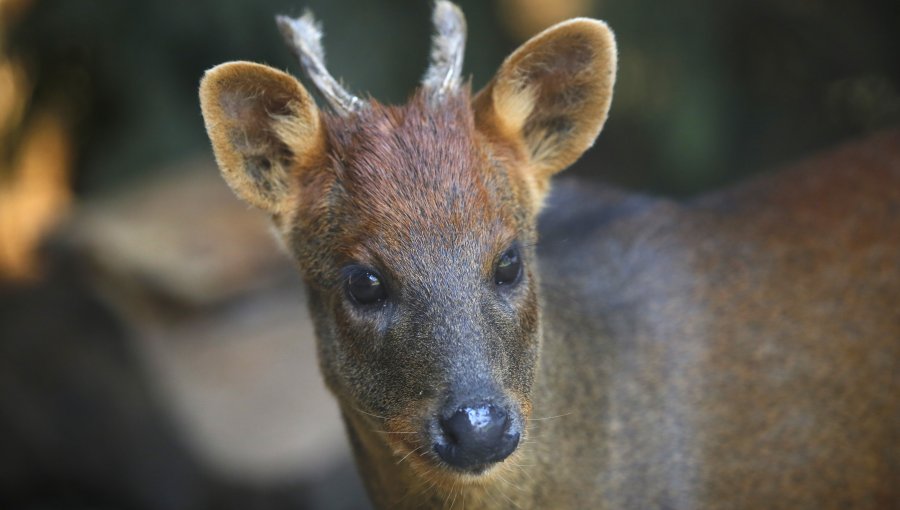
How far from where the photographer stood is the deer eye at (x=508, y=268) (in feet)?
11.8

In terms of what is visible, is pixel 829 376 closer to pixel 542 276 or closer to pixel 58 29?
pixel 542 276

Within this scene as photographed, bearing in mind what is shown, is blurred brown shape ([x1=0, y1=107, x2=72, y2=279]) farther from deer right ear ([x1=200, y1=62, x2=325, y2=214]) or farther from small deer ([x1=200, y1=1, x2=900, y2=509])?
small deer ([x1=200, y1=1, x2=900, y2=509])

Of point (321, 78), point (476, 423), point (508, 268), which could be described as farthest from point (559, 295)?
point (321, 78)

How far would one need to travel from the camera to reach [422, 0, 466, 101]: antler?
153 inches

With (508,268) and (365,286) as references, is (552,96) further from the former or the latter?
(365,286)

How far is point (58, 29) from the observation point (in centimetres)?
827

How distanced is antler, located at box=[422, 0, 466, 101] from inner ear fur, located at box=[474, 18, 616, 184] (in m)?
0.13

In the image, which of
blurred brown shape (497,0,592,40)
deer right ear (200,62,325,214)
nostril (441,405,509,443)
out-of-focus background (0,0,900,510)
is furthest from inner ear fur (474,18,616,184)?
blurred brown shape (497,0,592,40)

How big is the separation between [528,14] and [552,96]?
5317mm

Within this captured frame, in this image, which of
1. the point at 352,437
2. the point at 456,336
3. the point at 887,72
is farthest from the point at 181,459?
the point at 887,72

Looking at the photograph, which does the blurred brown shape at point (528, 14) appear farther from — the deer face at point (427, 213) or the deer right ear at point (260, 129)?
the deer right ear at point (260, 129)

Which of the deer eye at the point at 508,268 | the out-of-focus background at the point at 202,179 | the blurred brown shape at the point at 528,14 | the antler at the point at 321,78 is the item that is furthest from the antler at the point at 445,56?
the blurred brown shape at the point at 528,14

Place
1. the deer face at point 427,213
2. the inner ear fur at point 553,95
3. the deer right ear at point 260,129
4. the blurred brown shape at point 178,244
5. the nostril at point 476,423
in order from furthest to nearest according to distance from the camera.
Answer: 1. the blurred brown shape at point 178,244
2. the inner ear fur at point 553,95
3. the deer right ear at point 260,129
4. the deer face at point 427,213
5. the nostril at point 476,423

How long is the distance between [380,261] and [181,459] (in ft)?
12.7
